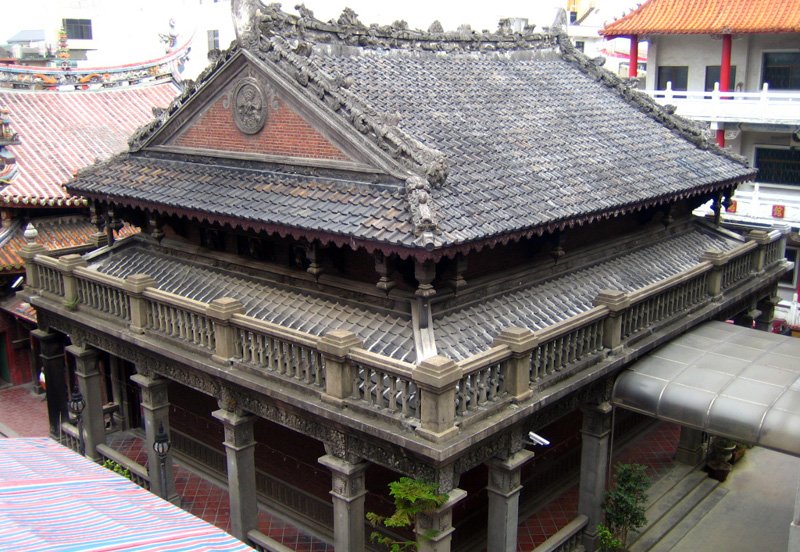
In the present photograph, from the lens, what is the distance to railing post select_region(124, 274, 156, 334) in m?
16.3

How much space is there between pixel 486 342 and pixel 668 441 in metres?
11.0

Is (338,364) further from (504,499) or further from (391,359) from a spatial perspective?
(504,499)

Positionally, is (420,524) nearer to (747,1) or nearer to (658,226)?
(658,226)

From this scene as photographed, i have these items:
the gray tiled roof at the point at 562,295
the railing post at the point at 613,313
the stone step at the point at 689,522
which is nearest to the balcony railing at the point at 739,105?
the gray tiled roof at the point at 562,295

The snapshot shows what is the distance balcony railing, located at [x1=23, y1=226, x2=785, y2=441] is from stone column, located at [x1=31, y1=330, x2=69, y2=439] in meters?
1.32

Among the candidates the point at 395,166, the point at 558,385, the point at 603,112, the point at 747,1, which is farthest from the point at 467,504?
the point at 747,1

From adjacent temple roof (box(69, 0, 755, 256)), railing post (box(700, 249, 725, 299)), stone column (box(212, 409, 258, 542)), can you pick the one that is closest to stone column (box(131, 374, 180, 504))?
stone column (box(212, 409, 258, 542))

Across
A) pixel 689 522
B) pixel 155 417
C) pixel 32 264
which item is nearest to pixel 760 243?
pixel 689 522

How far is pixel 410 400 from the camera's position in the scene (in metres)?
12.3

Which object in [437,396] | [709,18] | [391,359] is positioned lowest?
[437,396]

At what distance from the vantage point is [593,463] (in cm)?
1559

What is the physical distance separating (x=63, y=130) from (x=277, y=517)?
19.1 metres

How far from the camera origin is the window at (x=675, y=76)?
38941 mm

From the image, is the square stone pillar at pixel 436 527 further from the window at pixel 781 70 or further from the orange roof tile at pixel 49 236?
the window at pixel 781 70
